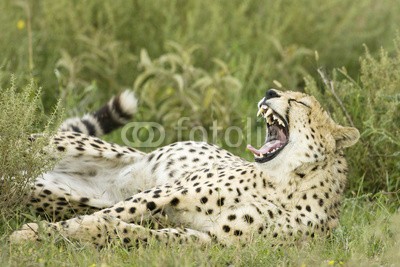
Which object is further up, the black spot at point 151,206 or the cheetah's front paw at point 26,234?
the black spot at point 151,206

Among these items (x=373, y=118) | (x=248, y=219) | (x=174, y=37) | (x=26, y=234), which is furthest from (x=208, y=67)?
(x=26, y=234)

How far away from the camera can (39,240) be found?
332 centimetres

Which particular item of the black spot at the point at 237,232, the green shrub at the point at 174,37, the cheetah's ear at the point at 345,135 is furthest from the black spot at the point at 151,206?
the green shrub at the point at 174,37

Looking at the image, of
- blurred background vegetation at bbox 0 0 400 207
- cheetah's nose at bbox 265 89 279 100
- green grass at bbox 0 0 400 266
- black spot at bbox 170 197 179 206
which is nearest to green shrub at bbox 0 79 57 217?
green grass at bbox 0 0 400 266

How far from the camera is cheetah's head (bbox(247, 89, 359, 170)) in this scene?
3.59 m

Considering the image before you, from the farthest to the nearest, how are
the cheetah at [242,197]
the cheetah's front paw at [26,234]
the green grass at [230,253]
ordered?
the cheetah at [242,197], the cheetah's front paw at [26,234], the green grass at [230,253]

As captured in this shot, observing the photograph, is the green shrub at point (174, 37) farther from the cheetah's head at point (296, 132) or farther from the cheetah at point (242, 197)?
the cheetah's head at point (296, 132)

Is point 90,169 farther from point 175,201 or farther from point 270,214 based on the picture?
point 270,214

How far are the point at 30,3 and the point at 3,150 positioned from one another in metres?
2.66

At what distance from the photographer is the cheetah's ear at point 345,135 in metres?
3.69

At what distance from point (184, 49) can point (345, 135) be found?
2126 mm

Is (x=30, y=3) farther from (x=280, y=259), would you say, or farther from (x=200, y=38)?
(x=280, y=259)

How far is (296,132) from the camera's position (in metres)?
3.64

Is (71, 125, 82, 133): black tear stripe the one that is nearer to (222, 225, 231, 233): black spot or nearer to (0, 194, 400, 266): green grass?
(0, 194, 400, 266): green grass
